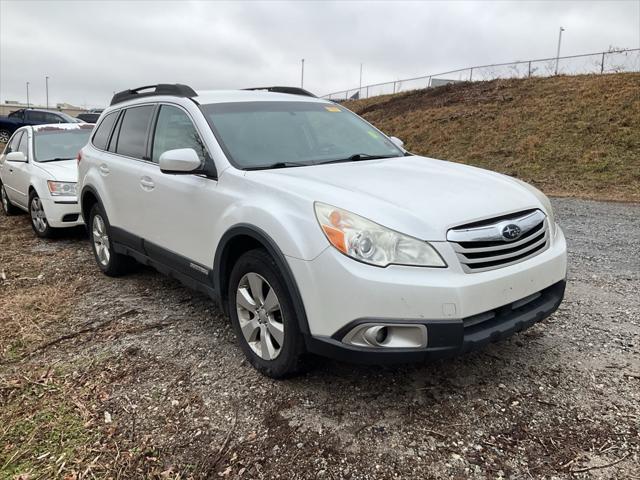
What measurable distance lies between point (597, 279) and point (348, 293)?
→ 339 centimetres

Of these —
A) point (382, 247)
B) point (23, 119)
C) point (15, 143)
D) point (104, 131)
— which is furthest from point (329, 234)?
point (23, 119)

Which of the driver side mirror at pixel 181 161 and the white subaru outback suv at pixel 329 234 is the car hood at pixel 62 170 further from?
the driver side mirror at pixel 181 161

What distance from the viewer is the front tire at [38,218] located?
23.1 feet

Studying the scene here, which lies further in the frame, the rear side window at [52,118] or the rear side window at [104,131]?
the rear side window at [52,118]

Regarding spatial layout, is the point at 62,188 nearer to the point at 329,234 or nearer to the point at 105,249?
the point at 105,249

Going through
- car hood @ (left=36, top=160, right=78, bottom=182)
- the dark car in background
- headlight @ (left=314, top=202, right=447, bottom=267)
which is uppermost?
the dark car in background

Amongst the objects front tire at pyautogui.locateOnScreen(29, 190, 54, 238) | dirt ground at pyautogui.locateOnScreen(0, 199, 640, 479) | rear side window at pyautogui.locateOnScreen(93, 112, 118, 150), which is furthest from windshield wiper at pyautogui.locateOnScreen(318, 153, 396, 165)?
front tire at pyautogui.locateOnScreen(29, 190, 54, 238)

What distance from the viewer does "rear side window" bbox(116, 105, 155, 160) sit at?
4562mm

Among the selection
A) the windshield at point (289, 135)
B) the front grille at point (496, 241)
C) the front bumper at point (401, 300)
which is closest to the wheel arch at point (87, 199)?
the windshield at point (289, 135)

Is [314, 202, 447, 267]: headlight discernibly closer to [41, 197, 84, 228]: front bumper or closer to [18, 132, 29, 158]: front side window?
[41, 197, 84, 228]: front bumper

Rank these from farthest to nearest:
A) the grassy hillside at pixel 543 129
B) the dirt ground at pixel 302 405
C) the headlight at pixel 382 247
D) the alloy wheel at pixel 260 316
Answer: the grassy hillside at pixel 543 129 → the alloy wheel at pixel 260 316 → the headlight at pixel 382 247 → the dirt ground at pixel 302 405

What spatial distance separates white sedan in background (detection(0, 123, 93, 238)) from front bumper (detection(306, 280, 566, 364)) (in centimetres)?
536

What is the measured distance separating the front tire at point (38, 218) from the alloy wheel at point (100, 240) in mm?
1847

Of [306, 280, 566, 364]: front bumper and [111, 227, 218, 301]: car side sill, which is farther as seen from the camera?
[111, 227, 218, 301]: car side sill
